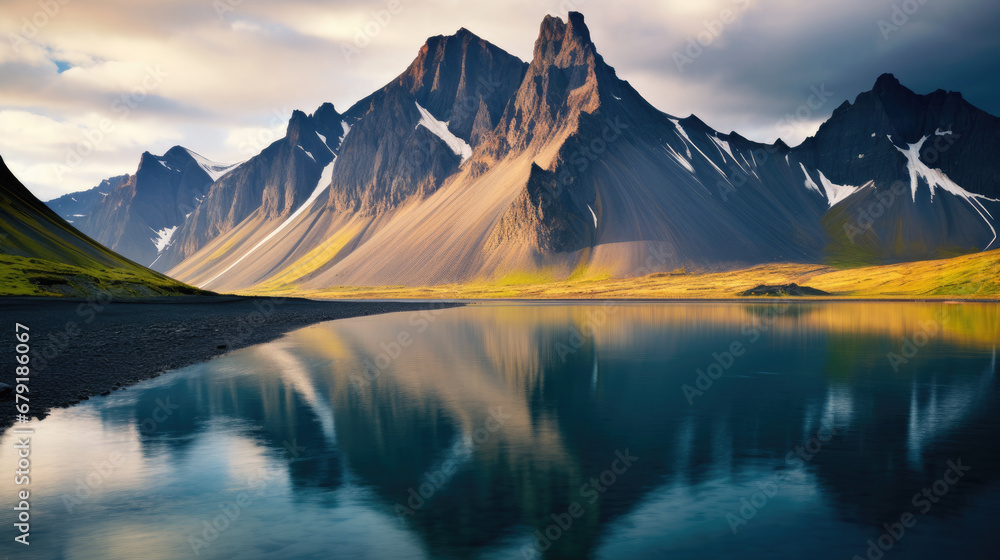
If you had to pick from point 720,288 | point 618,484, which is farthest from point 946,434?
point 720,288

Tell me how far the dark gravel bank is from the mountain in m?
6.95

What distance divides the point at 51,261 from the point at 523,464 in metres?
103

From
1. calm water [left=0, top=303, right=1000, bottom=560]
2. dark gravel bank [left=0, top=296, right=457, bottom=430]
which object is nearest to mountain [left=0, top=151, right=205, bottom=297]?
dark gravel bank [left=0, top=296, right=457, bottom=430]

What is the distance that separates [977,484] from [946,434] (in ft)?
19.0

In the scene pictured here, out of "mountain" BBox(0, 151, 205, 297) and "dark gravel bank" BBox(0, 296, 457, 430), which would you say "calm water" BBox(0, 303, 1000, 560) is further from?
"mountain" BBox(0, 151, 205, 297)

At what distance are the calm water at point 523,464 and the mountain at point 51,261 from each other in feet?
208

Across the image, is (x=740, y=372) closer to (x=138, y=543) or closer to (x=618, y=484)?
(x=618, y=484)

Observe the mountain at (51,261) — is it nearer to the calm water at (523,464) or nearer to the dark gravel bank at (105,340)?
the dark gravel bank at (105,340)

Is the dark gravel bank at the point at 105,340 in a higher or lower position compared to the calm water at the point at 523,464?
higher

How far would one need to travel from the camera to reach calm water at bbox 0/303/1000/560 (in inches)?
519

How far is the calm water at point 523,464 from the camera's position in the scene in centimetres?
1319

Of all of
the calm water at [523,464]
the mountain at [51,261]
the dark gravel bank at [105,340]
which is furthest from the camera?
the mountain at [51,261]

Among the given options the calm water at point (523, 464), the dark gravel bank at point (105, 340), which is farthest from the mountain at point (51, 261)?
the calm water at point (523, 464)

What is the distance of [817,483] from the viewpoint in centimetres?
1650
